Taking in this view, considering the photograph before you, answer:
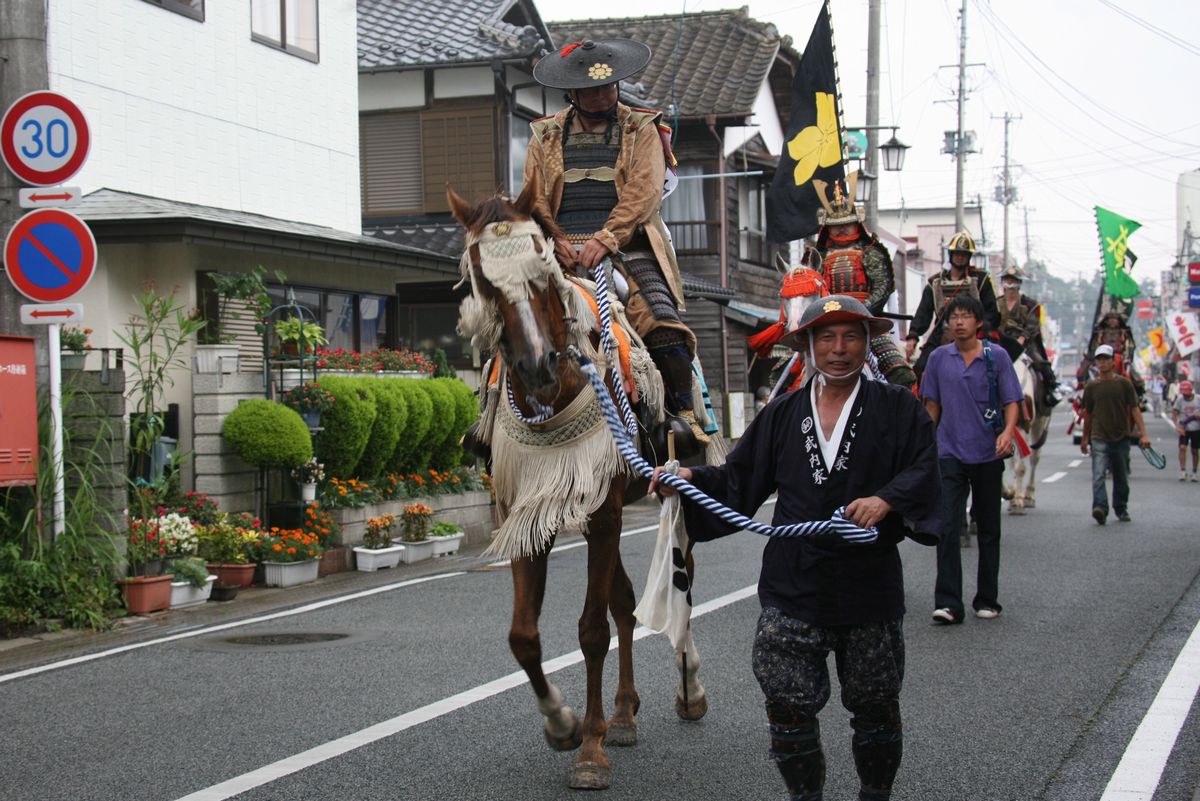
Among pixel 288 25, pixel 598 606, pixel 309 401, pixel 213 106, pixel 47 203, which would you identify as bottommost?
pixel 598 606

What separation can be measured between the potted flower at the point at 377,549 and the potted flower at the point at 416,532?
36 cm

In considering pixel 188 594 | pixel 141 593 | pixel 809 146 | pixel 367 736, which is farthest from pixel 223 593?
pixel 809 146

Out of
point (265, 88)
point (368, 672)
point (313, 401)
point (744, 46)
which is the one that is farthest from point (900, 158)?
point (368, 672)

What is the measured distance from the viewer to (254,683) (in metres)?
7.95

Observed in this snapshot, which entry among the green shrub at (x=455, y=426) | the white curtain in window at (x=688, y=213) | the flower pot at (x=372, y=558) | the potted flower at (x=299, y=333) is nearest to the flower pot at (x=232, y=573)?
the flower pot at (x=372, y=558)

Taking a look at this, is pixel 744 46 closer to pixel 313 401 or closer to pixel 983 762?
pixel 313 401

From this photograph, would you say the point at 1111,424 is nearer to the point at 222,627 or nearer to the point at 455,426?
the point at 455,426

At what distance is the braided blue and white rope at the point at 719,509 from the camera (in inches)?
181

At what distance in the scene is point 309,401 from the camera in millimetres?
13422

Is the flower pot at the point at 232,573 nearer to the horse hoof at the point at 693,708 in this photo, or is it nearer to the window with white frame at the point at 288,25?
the horse hoof at the point at 693,708

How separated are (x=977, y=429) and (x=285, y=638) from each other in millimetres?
5089

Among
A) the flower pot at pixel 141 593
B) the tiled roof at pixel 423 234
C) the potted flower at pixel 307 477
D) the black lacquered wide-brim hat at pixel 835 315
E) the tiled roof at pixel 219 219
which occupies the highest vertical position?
the tiled roof at pixel 423 234

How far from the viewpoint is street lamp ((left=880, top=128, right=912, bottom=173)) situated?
26172 millimetres

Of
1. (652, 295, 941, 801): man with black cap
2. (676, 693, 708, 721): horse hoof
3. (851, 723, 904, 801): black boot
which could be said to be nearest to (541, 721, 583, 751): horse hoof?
(676, 693, 708, 721): horse hoof
